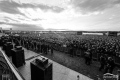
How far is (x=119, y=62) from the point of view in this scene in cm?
848

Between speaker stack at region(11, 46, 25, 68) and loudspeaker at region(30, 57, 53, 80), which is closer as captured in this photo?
loudspeaker at region(30, 57, 53, 80)

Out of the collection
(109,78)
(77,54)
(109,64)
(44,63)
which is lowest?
(77,54)

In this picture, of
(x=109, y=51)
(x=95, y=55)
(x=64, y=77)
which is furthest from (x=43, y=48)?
(x=109, y=51)

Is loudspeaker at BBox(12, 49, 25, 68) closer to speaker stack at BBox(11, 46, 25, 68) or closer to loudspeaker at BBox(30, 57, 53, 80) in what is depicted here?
speaker stack at BBox(11, 46, 25, 68)

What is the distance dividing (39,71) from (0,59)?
225 inches

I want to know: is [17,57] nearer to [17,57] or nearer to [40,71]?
[17,57]

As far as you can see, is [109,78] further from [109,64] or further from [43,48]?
[43,48]

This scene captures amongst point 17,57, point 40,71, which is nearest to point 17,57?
point 17,57

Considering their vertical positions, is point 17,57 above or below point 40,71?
below

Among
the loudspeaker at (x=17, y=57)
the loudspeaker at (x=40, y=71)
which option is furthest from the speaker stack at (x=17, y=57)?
the loudspeaker at (x=40, y=71)

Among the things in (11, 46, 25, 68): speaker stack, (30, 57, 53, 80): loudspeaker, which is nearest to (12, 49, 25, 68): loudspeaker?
(11, 46, 25, 68): speaker stack

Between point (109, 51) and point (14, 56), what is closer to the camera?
point (14, 56)

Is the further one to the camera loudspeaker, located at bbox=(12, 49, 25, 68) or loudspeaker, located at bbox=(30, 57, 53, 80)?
loudspeaker, located at bbox=(12, 49, 25, 68)

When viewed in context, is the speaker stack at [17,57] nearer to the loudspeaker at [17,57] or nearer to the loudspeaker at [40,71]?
the loudspeaker at [17,57]
